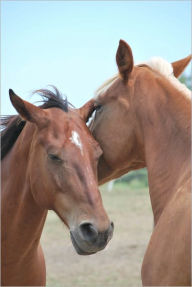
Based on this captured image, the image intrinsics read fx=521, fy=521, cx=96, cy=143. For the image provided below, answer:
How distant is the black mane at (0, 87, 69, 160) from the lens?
14.2 ft

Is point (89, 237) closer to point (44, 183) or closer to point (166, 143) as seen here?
point (44, 183)

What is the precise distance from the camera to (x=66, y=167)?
12.7 feet

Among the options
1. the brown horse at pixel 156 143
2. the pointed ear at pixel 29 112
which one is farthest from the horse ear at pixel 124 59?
the pointed ear at pixel 29 112

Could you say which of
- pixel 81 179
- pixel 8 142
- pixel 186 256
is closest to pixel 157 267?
pixel 186 256

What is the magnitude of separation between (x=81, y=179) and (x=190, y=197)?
893 millimetres

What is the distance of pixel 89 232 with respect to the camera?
3715mm

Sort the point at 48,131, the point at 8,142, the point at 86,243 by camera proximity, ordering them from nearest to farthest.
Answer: the point at 86,243 → the point at 48,131 → the point at 8,142

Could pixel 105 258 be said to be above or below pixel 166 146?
below

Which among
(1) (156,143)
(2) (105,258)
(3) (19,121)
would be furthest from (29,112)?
(2) (105,258)

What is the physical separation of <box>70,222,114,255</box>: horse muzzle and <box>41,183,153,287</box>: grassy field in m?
2.33

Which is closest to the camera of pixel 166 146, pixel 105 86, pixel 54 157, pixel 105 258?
pixel 166 146

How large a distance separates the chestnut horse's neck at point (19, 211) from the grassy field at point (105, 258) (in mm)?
1867

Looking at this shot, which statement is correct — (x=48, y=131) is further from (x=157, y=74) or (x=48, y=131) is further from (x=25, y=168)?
(x=157, y=74)

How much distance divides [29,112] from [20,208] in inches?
30.8
